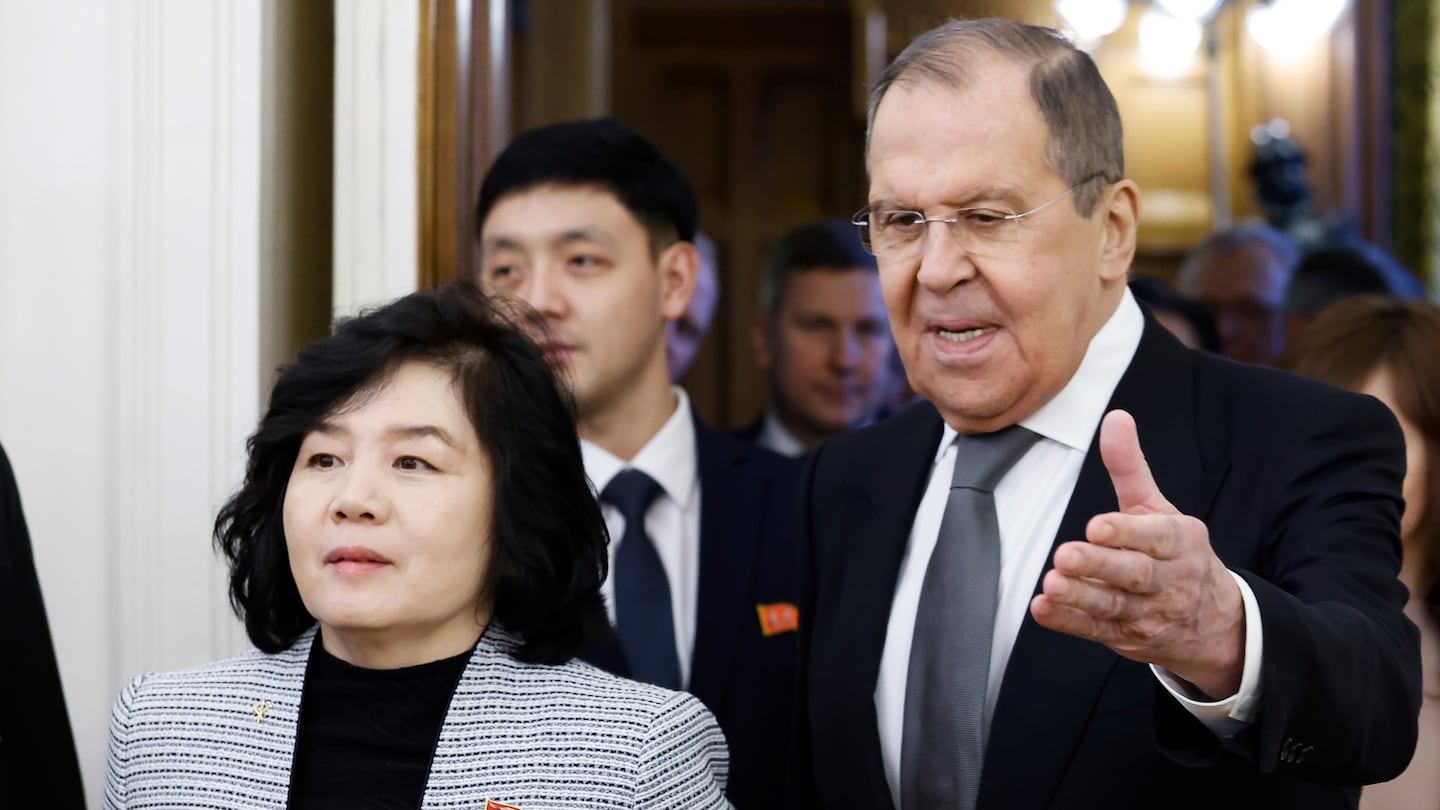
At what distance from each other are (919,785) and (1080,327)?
63cm

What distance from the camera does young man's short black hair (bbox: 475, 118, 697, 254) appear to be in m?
2.97

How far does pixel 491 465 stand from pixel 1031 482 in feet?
2.35

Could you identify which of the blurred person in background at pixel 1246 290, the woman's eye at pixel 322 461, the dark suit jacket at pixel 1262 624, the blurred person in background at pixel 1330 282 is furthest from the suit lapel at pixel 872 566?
the blurred person in background at pixel 1246 290

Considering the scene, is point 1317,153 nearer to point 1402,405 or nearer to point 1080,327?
point 1402,405

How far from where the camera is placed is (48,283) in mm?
2682

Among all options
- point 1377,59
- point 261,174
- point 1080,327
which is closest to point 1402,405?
point 1080,327

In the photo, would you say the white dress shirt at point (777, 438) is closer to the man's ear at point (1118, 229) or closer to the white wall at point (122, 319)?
the white wall at point (122, 319)

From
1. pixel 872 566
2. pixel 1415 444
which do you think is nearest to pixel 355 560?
pixel 872 566

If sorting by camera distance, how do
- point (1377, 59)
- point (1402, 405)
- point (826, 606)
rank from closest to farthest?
point (826, 606) < point (1402, 405) < point (1377, 59)

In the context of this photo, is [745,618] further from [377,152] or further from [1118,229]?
[377,152]

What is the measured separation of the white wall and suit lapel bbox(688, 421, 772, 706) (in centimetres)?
77

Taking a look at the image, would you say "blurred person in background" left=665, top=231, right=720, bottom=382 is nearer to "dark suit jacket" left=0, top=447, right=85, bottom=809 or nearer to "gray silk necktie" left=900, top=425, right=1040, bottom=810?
"gray silk necktie" left=900, top=425, right=1040, bottom=810

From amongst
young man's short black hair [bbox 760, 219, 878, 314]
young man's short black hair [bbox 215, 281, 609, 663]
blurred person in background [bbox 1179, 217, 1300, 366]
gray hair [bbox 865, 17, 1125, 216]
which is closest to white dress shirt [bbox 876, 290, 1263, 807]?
gray hair [bbox 865, 17, 1125, 216]

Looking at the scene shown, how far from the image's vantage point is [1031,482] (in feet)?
7.41
